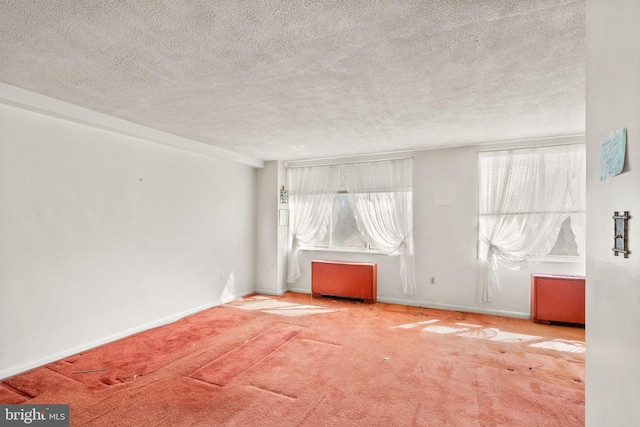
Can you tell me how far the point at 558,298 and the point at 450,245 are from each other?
1.56m

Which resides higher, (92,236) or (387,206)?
(387,206)

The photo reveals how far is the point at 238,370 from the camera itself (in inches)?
118

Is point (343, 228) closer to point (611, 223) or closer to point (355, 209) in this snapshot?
point (355, 209)

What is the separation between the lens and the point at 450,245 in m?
5.06

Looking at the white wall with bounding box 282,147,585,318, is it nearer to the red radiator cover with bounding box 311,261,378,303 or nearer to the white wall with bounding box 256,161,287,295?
the red radiator cover with bounding box 311,261,378,303

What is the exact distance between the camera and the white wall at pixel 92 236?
2.95m

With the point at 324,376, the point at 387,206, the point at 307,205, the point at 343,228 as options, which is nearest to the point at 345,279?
the point at 343,228

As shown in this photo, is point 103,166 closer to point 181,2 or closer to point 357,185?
point 181,2

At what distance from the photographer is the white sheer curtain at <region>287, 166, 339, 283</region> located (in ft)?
19.5

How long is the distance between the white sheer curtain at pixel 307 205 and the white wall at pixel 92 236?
5.13 feet

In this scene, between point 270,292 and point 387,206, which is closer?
point 387,206

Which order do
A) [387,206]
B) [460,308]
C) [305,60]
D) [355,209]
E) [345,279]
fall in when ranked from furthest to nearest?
1. [355,209]
2. [345,279]
3. [387,206]
4. [460,308]
5. [305,60]

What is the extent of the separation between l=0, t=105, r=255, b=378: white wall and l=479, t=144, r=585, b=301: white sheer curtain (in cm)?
446

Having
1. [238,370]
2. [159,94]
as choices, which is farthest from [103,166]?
[238,370]
